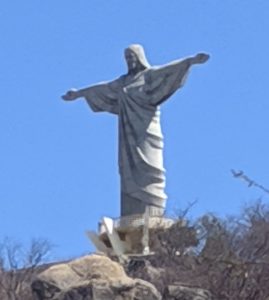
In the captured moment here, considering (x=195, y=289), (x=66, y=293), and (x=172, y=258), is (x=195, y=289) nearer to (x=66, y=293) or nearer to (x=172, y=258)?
(x=66, y=293)

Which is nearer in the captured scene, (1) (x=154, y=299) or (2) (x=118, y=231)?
(1) (x=154, y=299)

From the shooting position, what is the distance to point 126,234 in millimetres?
35281

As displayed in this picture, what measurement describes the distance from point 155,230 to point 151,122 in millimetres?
4532

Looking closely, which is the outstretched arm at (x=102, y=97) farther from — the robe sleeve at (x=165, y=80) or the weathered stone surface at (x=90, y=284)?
the weathered stone surface at (x=90, y=284)

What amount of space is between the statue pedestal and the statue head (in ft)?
12.2

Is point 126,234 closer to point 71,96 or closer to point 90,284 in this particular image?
point 71,96

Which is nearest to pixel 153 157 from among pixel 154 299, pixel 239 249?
pixel 239 249

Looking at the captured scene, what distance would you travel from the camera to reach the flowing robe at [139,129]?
1463 inches

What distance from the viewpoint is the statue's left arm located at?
36.2 m

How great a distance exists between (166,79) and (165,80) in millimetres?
33

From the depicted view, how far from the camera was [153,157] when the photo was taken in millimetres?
37656

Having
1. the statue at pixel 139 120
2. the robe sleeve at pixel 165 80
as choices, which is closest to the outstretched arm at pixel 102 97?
the statue at pixel 139 120

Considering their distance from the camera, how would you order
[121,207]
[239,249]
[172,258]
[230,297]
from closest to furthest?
[230,297] < [239,249] < [172,258] < [121,207]

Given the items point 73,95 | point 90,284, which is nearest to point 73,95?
point 73,95
